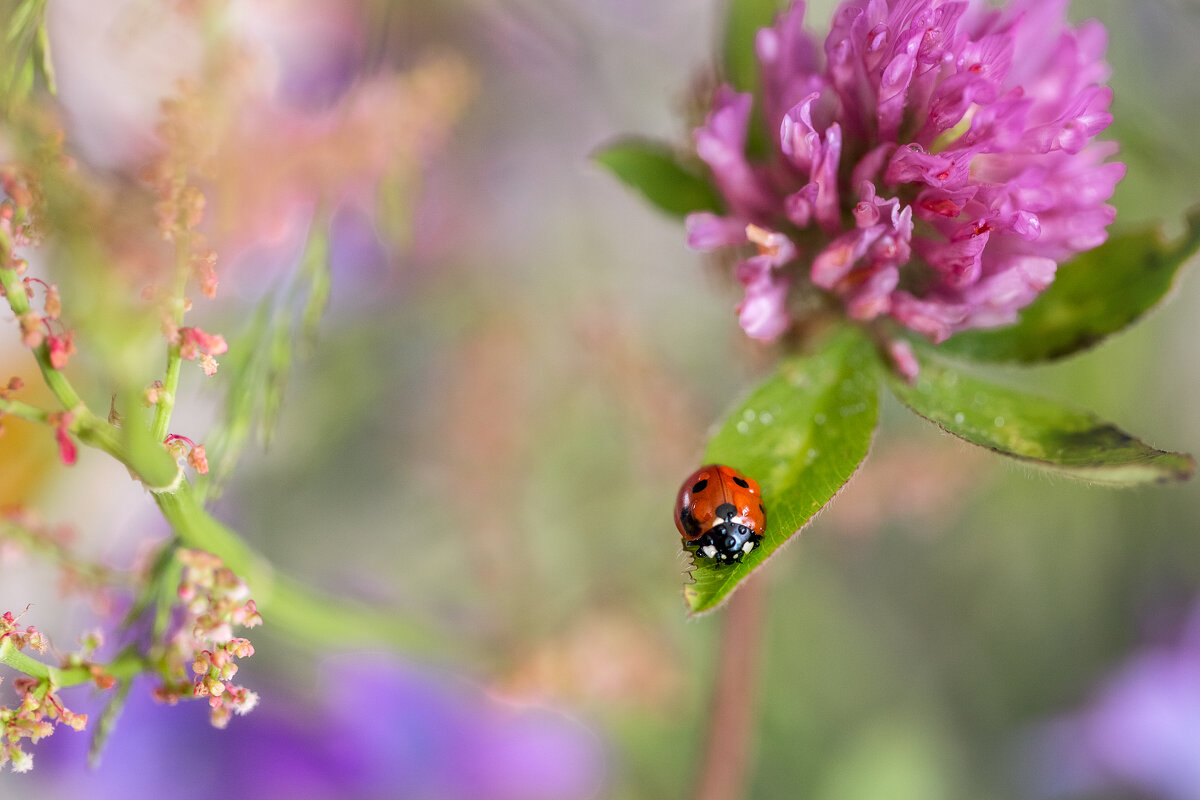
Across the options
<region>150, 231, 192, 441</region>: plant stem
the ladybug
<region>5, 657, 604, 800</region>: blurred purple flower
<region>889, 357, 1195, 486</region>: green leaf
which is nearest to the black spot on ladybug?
the ladybug

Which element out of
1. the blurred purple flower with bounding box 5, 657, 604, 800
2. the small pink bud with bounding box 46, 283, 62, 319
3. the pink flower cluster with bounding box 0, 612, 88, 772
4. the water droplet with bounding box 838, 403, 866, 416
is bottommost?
the blurred purple flower with bounding box 5, 657, 604, 800

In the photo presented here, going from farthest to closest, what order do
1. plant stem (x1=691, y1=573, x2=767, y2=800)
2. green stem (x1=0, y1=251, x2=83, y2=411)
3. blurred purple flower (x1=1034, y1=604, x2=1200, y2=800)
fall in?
blurred purple flower (x1=1034, y1=604, x2=1200, y2=800), plant stem (x1=691, y1=573, x2=767, y2=800), green stem (x1=0, y1=251, x2=83, y2=411)

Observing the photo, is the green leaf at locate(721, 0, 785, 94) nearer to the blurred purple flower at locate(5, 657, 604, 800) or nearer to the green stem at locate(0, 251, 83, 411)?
the green stem at locate(0, 251, 83, 411)

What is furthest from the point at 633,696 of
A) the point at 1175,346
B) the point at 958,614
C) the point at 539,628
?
the point at 1175,346

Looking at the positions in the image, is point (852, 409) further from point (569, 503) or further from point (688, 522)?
point (569, 503)

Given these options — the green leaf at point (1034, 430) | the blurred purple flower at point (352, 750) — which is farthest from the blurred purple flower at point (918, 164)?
the blurred purple flower at point (352, 750)
